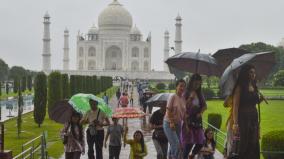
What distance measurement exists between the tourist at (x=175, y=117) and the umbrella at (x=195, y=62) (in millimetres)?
669

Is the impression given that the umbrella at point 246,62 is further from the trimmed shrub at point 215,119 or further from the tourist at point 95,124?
the trimmed shrub at point 215,119

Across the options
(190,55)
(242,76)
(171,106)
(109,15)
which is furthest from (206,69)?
(109,15)

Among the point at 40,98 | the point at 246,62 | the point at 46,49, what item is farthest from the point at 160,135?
the point at 46,49

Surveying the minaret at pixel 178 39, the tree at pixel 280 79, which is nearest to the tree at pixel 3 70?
the minaret at pixel 178 39

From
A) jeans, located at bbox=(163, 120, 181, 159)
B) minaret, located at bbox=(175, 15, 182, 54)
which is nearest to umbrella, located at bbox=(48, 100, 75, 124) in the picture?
jeans, located at bbox=(163, 120, 181, 159)

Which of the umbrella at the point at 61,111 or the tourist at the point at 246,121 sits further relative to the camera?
the umbrella at the point at 61,111

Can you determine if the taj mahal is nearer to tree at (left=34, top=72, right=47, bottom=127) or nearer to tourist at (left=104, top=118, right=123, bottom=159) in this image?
tree at (left=34, top=72, right=47, bottom=127)

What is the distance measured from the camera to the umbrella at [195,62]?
7.53m

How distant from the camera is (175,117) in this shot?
7.00 metres

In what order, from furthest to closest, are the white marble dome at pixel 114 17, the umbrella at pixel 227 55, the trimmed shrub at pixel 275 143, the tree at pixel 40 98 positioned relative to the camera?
the white marble dome at pixel 114 17 → the tree at pixel 40 98 → the trimmed shrub at pixel 275 143 → the umbrella at pixel 227 55

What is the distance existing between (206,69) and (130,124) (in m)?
10.0

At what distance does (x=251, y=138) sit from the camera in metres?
5.20

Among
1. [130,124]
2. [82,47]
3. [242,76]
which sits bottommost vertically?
[130,124]

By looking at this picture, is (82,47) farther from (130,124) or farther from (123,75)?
(130,124)
